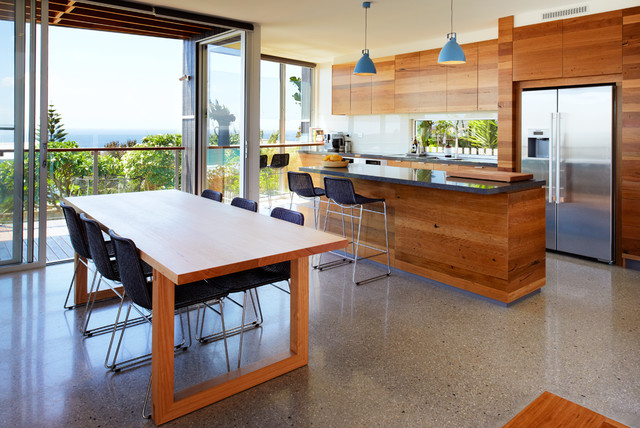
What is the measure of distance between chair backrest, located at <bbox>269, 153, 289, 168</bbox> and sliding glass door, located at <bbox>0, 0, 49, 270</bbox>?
361cm

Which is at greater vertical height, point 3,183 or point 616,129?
point 616,129

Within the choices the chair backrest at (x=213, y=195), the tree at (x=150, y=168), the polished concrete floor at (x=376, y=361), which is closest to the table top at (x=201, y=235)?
the chair backrest at (x=213, y=195)

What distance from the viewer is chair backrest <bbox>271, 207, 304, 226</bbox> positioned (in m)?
2.93

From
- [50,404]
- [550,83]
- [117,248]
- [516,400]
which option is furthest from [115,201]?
[550,83]

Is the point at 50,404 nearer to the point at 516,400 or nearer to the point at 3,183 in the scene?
the point at 516,400

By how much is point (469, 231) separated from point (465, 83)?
3.20 meters

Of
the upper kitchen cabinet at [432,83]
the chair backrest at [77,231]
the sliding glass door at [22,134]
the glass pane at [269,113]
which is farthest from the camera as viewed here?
the glass pane at [269,113]

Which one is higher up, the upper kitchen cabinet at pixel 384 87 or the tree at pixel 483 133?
the upper kitchen cabinet at pixel 384 87

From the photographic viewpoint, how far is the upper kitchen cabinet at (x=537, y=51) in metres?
4.87

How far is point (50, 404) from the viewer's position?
2184 millimetres

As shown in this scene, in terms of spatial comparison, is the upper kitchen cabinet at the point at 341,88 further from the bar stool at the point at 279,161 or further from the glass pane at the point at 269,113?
the bar stool at the point at 279,161

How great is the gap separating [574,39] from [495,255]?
2721mm

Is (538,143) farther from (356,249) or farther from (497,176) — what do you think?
(356,249)

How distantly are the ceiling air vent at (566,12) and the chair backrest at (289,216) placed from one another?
12.5ft
